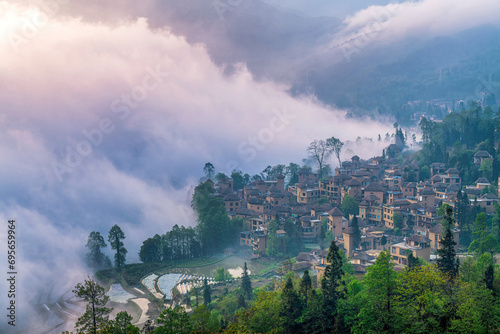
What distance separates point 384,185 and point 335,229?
6586mm

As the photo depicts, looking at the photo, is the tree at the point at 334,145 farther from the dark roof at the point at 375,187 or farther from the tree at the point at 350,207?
the tree at the point at 350,207

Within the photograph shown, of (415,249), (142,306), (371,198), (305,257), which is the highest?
(371,198)

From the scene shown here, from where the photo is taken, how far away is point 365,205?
108 ft

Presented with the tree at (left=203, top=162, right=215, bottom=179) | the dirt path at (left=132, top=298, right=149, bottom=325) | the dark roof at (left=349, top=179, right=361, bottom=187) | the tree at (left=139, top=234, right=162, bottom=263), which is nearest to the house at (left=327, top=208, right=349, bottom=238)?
the dark roof at (left=349, top=179, right=361, bottom=187)

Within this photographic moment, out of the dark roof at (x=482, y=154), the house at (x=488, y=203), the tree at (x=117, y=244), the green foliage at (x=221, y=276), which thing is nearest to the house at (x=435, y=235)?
the house at (x=488, y=203)

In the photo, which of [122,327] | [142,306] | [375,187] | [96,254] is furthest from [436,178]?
[122,327]

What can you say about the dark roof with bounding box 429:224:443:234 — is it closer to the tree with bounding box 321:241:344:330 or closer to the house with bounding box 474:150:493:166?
the house with bounding box 474:150:493:166

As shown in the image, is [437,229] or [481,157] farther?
[481,157]

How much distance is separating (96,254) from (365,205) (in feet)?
57.7

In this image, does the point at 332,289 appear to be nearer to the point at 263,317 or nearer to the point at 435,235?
the point at 263,317

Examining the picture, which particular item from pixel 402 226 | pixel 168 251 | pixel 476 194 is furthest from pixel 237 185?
pixel 476 194

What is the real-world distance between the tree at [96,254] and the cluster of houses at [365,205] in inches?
358

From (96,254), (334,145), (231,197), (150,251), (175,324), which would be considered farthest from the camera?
(334,145)

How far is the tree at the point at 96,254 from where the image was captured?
101 ft
